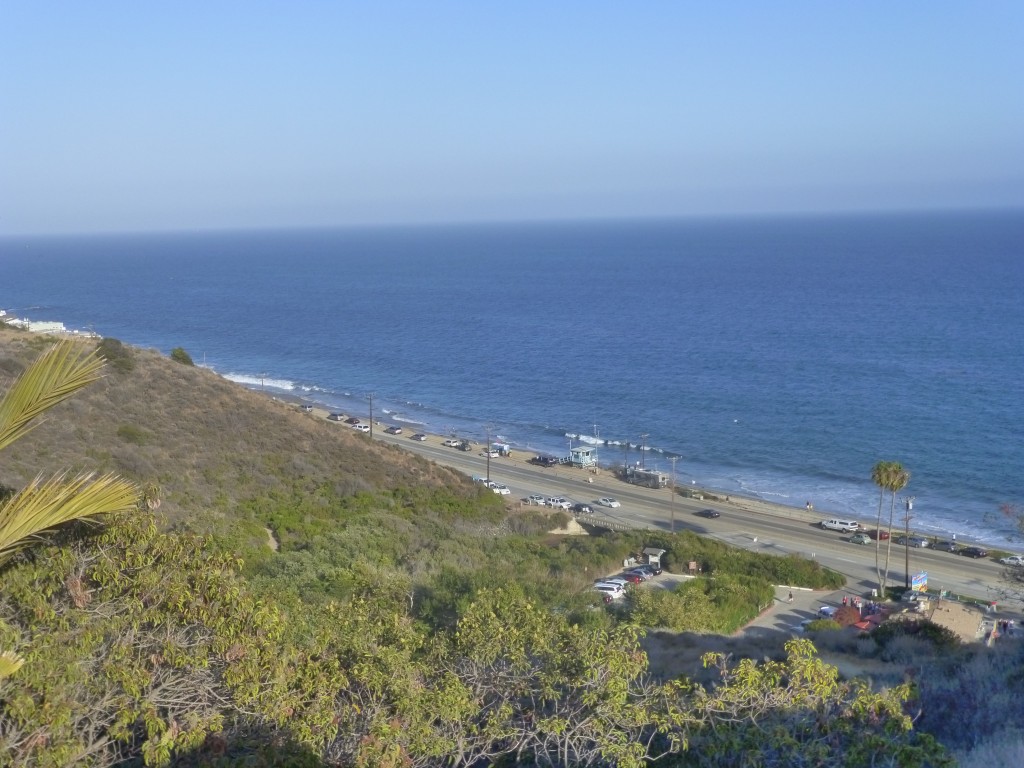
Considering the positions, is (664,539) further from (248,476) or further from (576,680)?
(576,680)

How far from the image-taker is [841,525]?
39375 mm

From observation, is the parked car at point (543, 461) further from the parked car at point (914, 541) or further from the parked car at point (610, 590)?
the parked car at point (610, 590)

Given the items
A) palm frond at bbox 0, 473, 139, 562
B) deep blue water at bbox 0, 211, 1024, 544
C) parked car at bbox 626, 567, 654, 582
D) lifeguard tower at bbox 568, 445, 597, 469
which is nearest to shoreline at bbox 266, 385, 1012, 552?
lifeguard tower at bbox 568, 445, 597, 469

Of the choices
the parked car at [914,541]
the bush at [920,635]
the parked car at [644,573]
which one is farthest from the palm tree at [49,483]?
the parked car at [914,541]

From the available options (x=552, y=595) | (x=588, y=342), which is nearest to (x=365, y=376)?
(x=588, y=342)

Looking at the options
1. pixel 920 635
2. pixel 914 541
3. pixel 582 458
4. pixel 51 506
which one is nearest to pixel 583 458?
pixel 582 458

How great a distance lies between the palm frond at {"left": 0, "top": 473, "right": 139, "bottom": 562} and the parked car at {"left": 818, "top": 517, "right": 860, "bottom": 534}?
38031mm

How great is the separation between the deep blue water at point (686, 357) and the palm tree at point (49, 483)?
41.1 m

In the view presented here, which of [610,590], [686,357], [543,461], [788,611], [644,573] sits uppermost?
[610,590]

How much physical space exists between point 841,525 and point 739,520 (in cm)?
416

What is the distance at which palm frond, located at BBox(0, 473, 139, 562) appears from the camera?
4547 millimetres

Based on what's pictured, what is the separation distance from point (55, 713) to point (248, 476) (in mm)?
21336

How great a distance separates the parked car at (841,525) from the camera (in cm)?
3919

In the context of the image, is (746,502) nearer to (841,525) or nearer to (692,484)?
(692,484)
